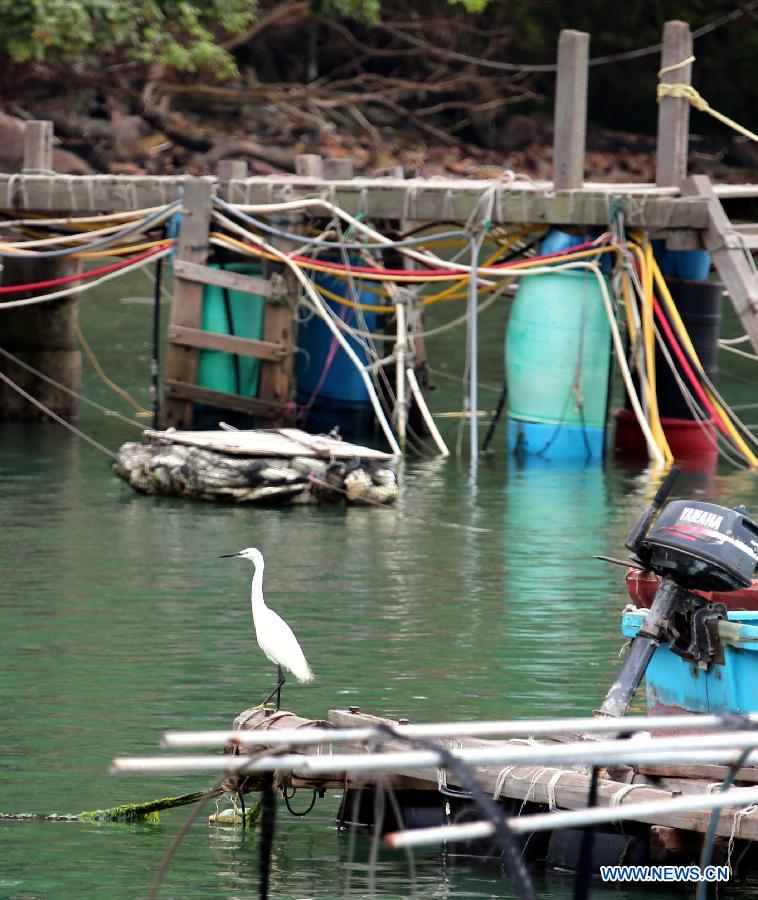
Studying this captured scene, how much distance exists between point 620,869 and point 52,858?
2.29m

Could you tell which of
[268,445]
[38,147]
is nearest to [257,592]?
[268,445]

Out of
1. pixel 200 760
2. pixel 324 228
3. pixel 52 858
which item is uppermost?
pixel 324 228

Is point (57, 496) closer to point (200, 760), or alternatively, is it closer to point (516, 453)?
point (516, 453)

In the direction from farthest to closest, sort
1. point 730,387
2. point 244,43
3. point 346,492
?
point 244,43
point 730,387
point 346,492

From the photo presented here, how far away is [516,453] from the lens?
18.9 meters

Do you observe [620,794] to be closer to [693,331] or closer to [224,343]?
[224,343]

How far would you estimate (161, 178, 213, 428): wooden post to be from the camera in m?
18.7

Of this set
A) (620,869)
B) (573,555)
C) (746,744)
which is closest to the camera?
(746,744)

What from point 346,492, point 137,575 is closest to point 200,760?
point 137,575

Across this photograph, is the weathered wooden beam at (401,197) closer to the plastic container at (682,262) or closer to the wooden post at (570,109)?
the wooden post at (570,109)

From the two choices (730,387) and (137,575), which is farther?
(730,387)

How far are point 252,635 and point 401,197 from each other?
7.81 m

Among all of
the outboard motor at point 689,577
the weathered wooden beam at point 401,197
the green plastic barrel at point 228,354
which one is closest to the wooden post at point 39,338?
the weathered wooden beam at point 401,197

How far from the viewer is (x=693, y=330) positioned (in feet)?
63.2
